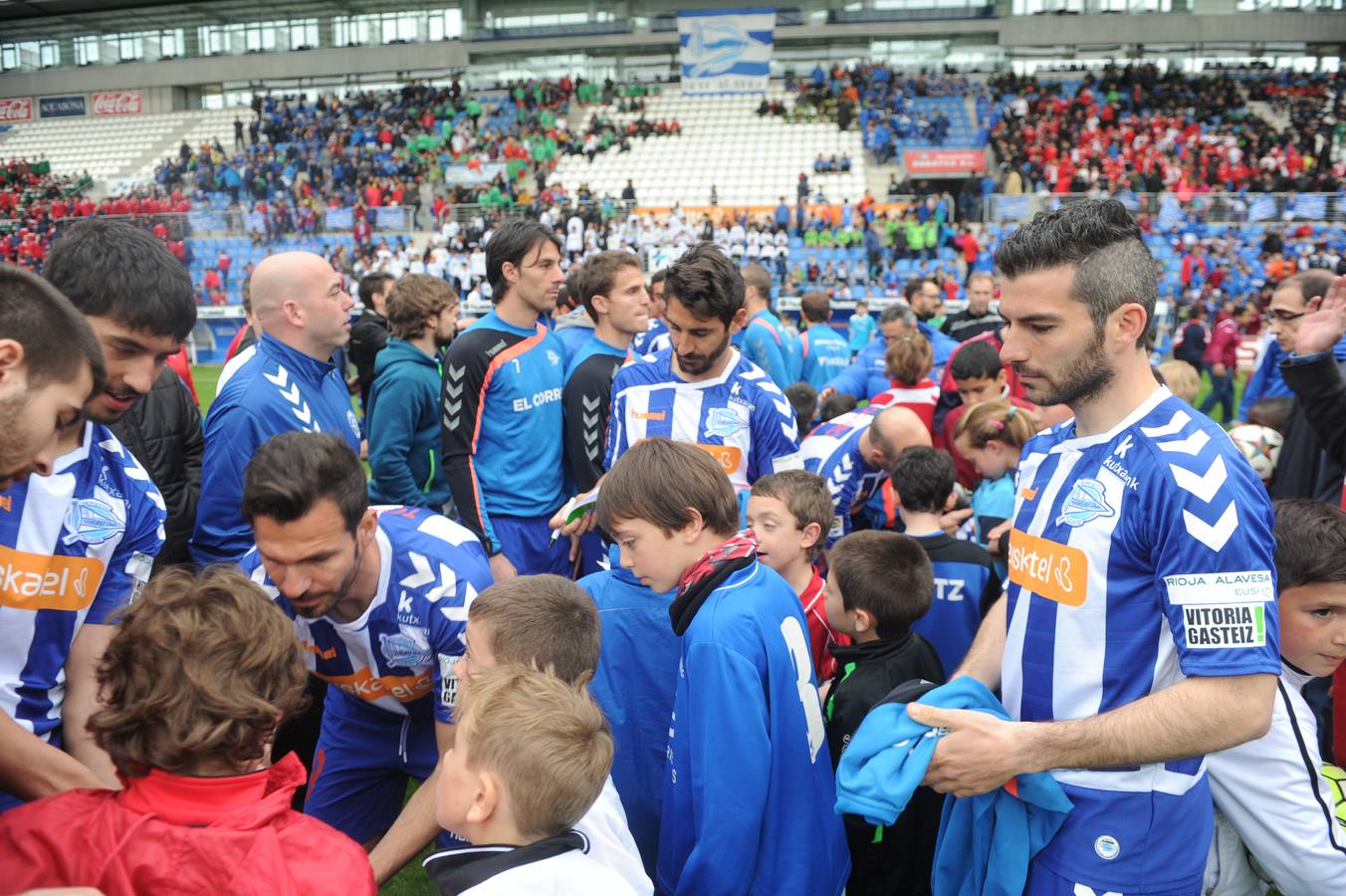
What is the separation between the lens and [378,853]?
7.77ft

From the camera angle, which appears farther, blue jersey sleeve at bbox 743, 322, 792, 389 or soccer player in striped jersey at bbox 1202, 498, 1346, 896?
blue jersey sleeve at bbox 743, 322, 792, 389

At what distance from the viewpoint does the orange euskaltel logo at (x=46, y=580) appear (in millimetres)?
2193

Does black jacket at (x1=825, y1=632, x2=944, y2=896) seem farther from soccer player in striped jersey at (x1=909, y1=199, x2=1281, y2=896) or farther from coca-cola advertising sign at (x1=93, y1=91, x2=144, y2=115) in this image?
coca-cola advertising sign at (x1=93, y1=91, x2=144, y2=115)

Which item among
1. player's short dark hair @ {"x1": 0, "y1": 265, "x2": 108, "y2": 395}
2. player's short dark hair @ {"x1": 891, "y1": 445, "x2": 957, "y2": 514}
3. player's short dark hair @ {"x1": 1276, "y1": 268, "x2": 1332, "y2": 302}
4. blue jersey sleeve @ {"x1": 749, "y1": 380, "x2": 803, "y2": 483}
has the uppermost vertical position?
player's short dark hair @ {"x1": 0, "y1": 265, "x2": 108, "y2": 395}

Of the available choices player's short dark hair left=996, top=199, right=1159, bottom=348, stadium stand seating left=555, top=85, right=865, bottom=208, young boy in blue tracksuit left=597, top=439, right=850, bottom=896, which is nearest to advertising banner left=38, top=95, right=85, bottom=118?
stadium stand seating left=555, top=85, right=865, bottom=208

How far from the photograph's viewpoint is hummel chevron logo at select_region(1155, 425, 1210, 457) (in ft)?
6.27

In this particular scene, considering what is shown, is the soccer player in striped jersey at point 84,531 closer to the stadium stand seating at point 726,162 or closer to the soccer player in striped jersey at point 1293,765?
the soccer player in striped jersey at point 1293,765

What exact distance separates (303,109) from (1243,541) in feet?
145

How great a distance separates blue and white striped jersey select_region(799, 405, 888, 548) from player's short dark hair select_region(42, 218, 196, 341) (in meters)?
2.99

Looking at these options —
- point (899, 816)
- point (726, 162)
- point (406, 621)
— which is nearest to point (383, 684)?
point (406, 621)

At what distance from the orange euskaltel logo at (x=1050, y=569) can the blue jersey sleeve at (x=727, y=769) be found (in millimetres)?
700

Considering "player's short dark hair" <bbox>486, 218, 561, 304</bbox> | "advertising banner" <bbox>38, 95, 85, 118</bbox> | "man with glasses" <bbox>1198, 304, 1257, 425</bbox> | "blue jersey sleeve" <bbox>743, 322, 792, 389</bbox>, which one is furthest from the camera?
"advertising banner" <bbox>38, 95, 85, 118</bbox>

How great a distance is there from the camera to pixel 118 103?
4366cm

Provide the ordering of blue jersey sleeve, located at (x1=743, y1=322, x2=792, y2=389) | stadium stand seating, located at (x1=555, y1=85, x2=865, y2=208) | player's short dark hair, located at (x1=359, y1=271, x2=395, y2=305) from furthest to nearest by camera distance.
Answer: stadium stand seating, located at (x1=555, y1=85, x2=865, y2=208) → player's short dark hair, located at (x1=359, y1=271, x2=395, y2=305) → blue jersey sleeve, located at (x1=743, y1=322, x2=792, y2=389)
